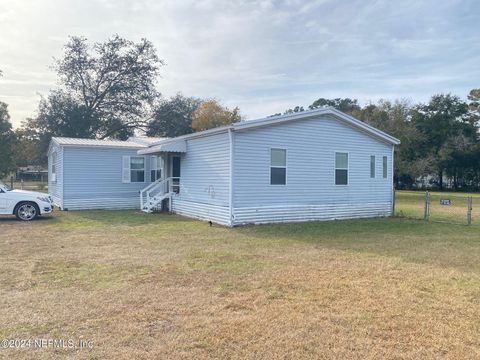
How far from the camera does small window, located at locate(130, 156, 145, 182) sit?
19375 mm

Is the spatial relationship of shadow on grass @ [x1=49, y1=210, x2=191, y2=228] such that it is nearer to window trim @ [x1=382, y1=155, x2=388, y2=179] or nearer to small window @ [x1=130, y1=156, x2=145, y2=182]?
small window @ [x1=130, y1=156, x2=145, y2=182]

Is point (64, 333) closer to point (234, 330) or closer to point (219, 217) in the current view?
point (234, 330)

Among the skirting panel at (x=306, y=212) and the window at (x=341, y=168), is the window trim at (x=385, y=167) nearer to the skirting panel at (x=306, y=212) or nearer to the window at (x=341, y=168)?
the skirting panel at (x=306, y=212)

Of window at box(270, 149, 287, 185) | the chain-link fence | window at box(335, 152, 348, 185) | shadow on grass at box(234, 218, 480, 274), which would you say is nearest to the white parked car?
shadow on grass at box(234, 218, 480, 274)

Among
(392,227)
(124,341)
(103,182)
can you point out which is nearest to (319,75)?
(392,227)

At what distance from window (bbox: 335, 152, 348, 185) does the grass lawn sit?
4.85m

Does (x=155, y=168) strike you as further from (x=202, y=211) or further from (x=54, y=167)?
(x=202, y=211)

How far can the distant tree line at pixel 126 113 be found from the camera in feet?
114

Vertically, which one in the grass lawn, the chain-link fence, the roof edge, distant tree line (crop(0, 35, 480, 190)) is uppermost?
distant tree line (crop(0, 35, 480, 190))

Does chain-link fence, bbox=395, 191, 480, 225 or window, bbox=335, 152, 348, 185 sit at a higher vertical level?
window, bbox=335, 152, 348, 185

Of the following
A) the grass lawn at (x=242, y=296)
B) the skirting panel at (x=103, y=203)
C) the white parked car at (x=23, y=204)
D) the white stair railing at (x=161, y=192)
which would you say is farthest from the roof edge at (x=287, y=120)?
the white parked car at (x=23, y=204)

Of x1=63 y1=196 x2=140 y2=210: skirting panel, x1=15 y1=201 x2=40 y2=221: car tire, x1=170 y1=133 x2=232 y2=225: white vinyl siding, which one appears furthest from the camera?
x1=63 y1=196 x2=140 y2=210: skirting panel

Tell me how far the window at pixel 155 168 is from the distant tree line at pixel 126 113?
15.7 metres

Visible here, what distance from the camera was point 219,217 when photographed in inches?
511
